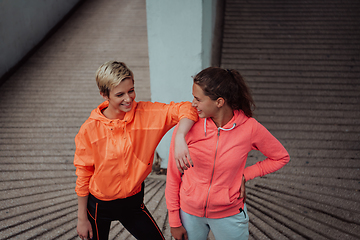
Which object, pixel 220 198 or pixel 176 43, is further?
pixel 176 43

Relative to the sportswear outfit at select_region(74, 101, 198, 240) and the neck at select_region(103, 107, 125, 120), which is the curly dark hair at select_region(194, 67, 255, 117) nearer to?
the sportswear outfit at select_region(74, 101, 198, 240)

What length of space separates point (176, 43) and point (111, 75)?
1173 millimetres

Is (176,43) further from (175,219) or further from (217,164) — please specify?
(175,219)

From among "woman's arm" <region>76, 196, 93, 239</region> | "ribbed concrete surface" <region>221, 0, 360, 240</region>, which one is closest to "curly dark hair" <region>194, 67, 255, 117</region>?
"woman's arm" <region>76, 196, 93, 239</region>

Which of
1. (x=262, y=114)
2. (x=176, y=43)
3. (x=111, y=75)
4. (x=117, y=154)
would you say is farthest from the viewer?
(x=262, y=114)

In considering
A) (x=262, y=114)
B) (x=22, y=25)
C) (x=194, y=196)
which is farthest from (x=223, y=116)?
(x=22, y=25)

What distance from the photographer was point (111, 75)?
3.60ft

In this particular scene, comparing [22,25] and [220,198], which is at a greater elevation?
[22,25]

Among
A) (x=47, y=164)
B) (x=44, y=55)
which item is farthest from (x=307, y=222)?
(x=44, y=55)

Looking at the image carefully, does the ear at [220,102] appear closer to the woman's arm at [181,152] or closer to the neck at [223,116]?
the neck at [223,116]

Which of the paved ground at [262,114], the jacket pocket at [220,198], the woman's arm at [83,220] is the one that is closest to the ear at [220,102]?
the jacket pocket at [220,198]

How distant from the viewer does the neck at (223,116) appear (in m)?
1.13

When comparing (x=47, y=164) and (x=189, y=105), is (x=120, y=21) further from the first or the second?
(x=189, y=105)

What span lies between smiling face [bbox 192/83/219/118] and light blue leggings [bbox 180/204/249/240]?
51cm
